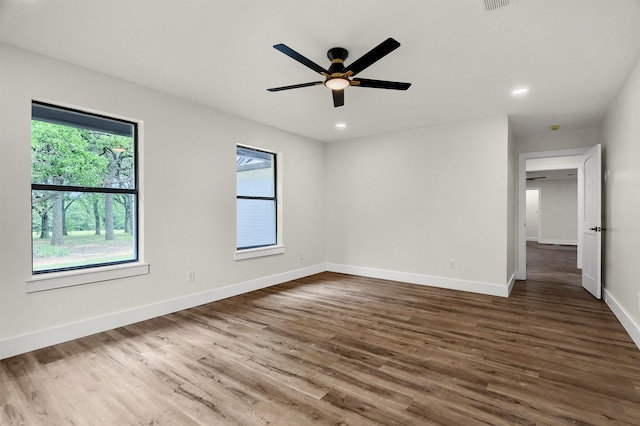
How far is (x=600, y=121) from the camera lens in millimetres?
4746

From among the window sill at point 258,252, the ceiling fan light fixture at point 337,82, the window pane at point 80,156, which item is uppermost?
the ceiling fan light fixture at point 337,82

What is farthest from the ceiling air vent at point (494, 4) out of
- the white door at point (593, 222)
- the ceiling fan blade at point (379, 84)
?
the white door at point (593, 222)

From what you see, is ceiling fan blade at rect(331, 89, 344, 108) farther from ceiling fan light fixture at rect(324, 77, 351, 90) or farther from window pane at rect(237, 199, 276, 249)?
window pane at rect(237, 199, 276, 249)

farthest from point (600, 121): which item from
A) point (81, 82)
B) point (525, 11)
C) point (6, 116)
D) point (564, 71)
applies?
point (6, 116)

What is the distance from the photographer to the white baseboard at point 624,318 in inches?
113

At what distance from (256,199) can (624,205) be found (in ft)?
15.1

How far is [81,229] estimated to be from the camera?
3.15 m

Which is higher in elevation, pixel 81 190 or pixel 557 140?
pixel 557 140

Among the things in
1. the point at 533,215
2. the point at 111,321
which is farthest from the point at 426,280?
the point at 533,215

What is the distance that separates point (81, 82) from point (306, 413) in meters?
3.52

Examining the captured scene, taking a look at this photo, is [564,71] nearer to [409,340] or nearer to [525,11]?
[525,11]

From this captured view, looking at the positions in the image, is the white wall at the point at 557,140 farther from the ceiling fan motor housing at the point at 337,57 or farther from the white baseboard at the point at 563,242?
the white baseboard at the point at 563,242

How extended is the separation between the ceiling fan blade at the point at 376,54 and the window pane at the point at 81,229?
9.02 feet

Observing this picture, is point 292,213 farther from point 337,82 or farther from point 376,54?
point 376,54
